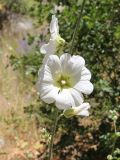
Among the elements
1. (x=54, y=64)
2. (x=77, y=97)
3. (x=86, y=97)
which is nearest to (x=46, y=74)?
(x=54, y=64)

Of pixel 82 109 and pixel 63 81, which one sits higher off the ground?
pixel 63 81

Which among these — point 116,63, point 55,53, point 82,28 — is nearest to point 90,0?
point 82,28

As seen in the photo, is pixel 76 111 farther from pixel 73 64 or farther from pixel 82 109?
pixel 73 64

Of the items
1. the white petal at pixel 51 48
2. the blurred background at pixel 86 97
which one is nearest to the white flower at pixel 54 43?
the white petal at pixel 51 48

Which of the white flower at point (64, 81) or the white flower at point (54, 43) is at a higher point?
the white flower at point (54, 43)

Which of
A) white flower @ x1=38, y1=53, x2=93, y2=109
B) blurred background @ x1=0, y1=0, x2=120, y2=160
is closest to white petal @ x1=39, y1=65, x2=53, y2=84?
white flower @ x1=38, y1=53, x2=93, y2=109

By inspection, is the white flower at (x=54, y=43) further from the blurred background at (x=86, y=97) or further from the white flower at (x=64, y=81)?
the blurred background at (x=86, y=97)
